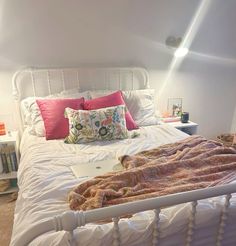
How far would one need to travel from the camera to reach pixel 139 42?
2785 millimetres

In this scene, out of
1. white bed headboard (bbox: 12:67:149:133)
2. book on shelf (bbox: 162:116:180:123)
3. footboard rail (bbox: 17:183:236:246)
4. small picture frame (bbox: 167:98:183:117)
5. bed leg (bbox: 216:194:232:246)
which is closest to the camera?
footboard rail (bbox: 17:183:236:246)

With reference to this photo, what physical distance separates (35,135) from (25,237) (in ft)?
5.24

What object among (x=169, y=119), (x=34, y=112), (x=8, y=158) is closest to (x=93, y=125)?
(x=34, y=112)

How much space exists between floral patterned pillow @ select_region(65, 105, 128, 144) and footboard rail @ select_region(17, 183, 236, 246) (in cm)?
122

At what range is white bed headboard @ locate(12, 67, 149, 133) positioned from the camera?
2.51 metres

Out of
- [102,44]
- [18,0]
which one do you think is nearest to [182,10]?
[102,44]

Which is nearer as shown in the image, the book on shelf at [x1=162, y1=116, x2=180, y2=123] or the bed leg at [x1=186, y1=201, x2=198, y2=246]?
the bed leg at [x1=186, y1=201, x2=198, y2=246]

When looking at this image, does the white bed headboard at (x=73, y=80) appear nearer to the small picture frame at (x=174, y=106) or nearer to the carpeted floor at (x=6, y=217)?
the small picture frame at (x=174, y=106)

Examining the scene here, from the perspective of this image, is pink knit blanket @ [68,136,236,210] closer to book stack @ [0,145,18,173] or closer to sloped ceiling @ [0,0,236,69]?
book stack @ [0,145,18,173]

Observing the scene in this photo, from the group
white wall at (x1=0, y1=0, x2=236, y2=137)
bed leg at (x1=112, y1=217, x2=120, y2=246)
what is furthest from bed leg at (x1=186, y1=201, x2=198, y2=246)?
white wall at (x1=0, y1=0, x2=236, y2=137)

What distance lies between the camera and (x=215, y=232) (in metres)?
1.04

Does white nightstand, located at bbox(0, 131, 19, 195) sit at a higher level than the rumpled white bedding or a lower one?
lower

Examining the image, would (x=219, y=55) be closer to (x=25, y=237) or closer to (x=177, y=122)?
(x=177, y=122)

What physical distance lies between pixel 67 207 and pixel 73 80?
1731 millimetres
